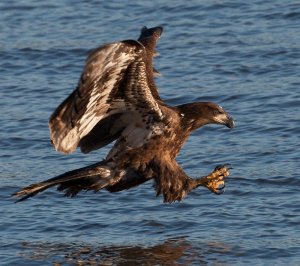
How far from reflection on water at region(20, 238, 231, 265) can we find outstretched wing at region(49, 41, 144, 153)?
32.2 inches

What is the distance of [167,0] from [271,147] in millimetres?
5345

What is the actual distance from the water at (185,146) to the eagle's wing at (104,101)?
0.81m

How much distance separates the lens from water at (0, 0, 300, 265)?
27.9ft

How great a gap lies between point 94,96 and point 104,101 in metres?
0.31

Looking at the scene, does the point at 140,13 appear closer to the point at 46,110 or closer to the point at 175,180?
the point at 46,110

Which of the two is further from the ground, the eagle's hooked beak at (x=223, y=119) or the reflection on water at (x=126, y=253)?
the eagle's hooked beak at (x=223, y=119)

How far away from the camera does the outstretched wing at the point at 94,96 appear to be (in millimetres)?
7098

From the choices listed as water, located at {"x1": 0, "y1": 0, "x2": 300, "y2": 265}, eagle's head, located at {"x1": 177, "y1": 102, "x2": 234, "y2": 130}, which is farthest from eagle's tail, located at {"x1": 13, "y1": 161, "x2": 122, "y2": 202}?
eagle's head, located at {"x1": 177, "y1": 102, "x2": 234, "y2": 130}

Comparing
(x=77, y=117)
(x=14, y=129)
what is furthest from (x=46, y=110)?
(x=77, y=117)

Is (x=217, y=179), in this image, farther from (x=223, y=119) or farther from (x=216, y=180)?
(x=223, y=119)

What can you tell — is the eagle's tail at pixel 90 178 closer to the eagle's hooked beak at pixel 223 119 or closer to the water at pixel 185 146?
the water at pixel 185 146

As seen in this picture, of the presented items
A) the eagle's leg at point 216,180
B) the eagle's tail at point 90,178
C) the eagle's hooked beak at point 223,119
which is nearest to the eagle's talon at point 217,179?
the eagle's leg at point 216,180

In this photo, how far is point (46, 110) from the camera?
1180cm

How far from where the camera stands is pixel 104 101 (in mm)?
8078
